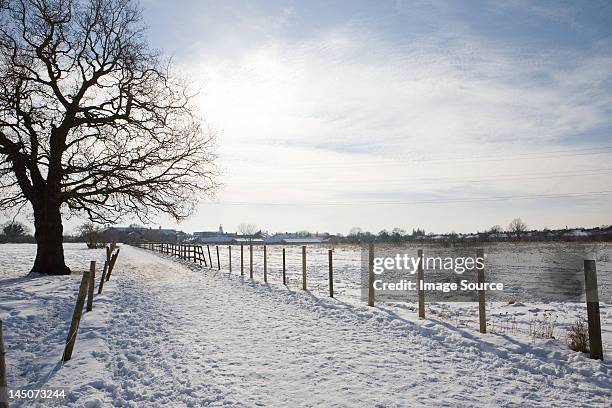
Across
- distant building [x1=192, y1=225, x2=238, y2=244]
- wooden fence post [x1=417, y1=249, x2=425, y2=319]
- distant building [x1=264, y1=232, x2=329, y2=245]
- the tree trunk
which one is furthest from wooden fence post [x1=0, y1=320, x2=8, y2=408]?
distant building [x1=192, y1=225, x2=238, y2=244]

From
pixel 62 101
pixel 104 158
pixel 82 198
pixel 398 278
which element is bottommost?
pixel 398 278

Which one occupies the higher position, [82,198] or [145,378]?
[82,198]

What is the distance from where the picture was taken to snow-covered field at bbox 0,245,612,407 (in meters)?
4.56

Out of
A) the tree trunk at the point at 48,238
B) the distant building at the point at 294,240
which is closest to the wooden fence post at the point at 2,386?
the tree trunk at the point at 48,238

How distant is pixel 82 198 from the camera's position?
54.9ft

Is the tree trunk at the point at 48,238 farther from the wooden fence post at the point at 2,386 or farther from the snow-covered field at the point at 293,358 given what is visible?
the wooden fence post at the point at 2,386

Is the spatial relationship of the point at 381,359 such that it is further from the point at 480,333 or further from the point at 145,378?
the point at 145,378

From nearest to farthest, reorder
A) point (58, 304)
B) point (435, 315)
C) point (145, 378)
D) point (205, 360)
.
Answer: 1. point (145, 378)
2. point (205, 360)
3. point (435, 315)
4. point (58, 304)

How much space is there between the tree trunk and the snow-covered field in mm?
6889

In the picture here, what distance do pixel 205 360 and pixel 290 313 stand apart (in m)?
3.82

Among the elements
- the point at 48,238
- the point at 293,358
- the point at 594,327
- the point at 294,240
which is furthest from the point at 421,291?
the point at 294,240

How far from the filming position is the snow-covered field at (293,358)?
4559 millimetres

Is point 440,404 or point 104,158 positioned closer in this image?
point 440,404

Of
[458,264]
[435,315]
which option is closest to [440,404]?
[435,315]
